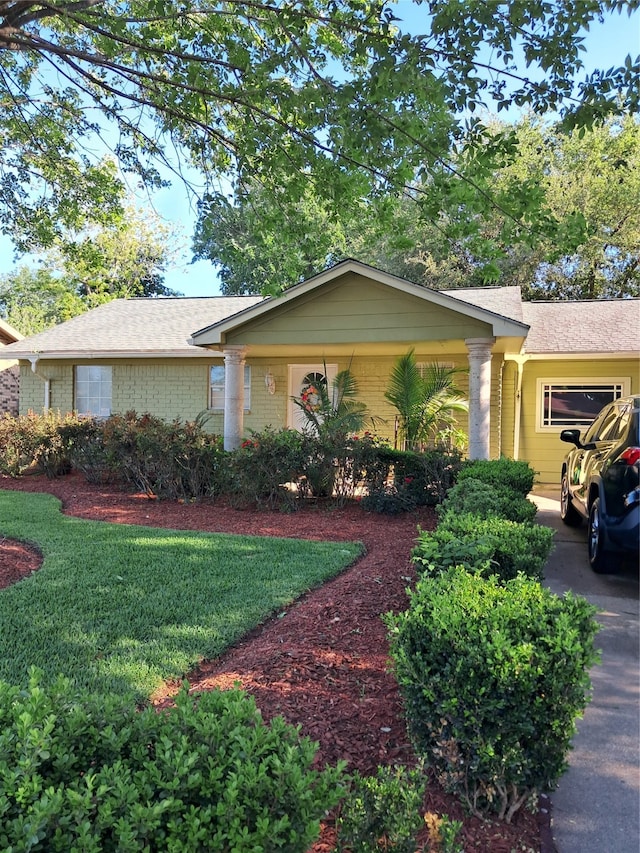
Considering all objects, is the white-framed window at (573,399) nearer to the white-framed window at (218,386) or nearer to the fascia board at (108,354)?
the white-framed window at (218,386)

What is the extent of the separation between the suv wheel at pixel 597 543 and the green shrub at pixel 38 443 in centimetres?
920

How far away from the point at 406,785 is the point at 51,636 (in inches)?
Answer: 117

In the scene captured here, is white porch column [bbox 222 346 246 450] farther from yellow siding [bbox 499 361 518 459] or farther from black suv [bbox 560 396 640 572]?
black suv [bbox 560 396 640 572]

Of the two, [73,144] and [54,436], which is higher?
[73,144]

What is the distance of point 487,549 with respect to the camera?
11.8ft

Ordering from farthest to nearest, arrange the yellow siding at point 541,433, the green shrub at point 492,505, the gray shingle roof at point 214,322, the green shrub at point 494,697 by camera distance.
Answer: the yellow siding at point 541,433 < the gray shingle roof at point 214,322 < the green shrub at point 492,505 < the green shrub at point 494,697

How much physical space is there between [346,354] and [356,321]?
125 inches

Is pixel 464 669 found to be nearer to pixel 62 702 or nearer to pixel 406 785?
pixel 406 785

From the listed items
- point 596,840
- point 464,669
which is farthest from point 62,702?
point 596,840

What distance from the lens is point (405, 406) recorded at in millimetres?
10336

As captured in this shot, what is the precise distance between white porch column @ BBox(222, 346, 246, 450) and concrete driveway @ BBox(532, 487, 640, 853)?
288 inches

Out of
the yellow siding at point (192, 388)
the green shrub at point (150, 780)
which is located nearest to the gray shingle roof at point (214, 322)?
the yellow siding at point (192, 388)

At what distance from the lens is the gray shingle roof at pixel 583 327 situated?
12719 mm

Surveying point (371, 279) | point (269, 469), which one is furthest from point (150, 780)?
point (371, 279)
